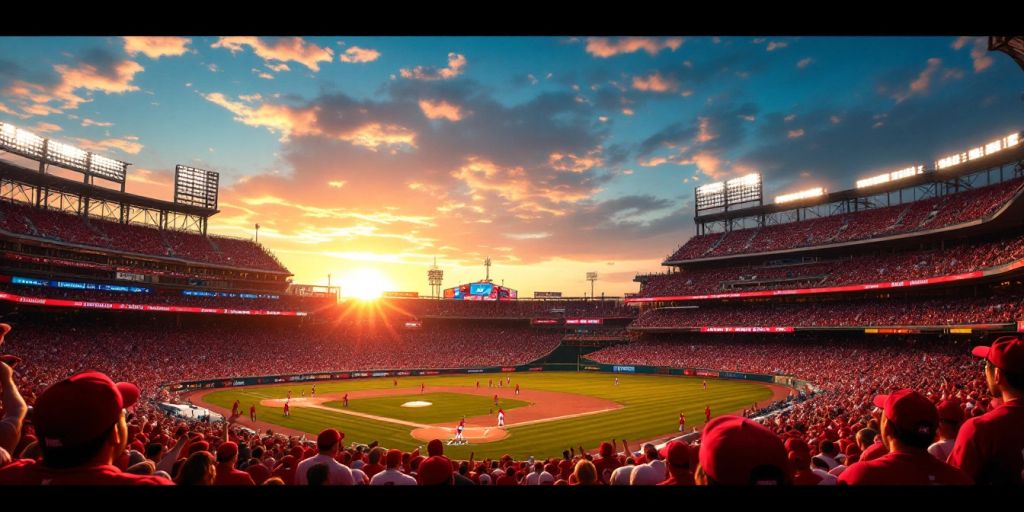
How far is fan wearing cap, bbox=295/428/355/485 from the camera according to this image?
20.4ft

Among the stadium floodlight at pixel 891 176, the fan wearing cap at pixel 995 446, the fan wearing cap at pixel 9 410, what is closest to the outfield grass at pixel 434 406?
the fan wearing cap at pixel 9 410

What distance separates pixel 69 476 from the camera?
287 cm

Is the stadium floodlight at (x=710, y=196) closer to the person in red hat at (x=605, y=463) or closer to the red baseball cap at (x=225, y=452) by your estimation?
the person in red hat at (x=605, y=463)

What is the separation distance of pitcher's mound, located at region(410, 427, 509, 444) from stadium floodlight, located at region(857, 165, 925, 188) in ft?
200

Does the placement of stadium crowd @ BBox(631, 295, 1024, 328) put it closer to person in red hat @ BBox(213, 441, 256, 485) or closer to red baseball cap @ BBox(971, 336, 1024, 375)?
red baseball cap @ BBox(971, 336, 1024, 375)

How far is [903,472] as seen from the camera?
129 inches

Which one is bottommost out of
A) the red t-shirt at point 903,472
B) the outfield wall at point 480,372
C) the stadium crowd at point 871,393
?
the outfield wall at point 480,372

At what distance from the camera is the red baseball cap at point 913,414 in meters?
3.53

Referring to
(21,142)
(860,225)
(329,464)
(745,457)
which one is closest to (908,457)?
(745,457)

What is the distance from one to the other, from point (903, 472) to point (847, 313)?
229 feet

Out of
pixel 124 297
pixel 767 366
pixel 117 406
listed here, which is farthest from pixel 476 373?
pixel 117 406

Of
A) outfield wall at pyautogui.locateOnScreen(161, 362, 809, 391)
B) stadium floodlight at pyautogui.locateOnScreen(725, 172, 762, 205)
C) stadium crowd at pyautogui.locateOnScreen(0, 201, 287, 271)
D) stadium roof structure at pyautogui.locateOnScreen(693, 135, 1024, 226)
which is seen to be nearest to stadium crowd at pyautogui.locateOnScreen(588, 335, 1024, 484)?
outfield wall at pyautogui.locateOnScreen(161, 362, 809, 391)

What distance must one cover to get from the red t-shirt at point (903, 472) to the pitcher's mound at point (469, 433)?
103ft

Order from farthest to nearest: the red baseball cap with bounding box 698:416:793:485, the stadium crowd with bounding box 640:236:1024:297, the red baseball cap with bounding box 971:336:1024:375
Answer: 1. the stadium crowd with bounding box 640:236:1024:297
2. the red baseball cap with bounding box 971:336:1024:375
3. the red baseball cap with bounding box 698:416:793:485
